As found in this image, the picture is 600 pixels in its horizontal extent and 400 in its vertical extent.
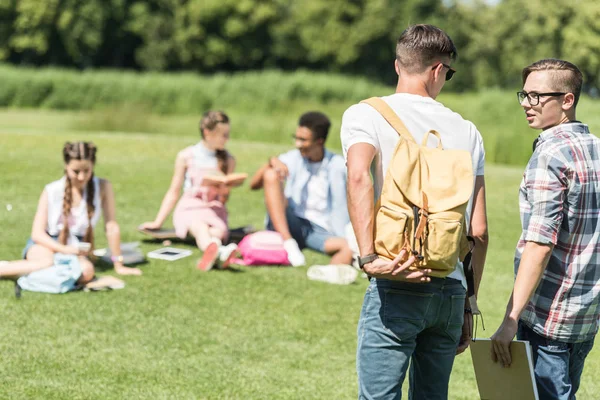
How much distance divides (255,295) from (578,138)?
4.05 metres

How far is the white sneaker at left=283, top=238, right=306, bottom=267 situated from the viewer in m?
7.94

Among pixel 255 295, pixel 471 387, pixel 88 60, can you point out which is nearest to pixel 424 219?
pixel 471 387

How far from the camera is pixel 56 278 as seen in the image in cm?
644

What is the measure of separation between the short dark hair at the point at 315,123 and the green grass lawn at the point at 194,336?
1224 millimetres

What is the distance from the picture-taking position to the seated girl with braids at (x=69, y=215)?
662 cm

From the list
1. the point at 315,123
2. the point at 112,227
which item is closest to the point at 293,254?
the point at 315,123

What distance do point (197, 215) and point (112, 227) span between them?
1298mm

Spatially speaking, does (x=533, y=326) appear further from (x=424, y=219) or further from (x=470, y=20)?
(x=470, y=20)

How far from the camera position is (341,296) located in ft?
23.0

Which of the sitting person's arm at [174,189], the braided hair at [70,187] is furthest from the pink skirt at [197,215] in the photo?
the braided hair at [70,187]

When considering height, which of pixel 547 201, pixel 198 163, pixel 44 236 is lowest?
pixel 44 236

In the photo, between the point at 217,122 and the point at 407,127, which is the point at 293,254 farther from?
the point at 407,127

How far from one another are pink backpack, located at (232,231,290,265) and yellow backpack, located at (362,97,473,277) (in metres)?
5.04

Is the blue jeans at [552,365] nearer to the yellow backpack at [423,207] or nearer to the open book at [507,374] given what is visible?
the open book at [507,374]
